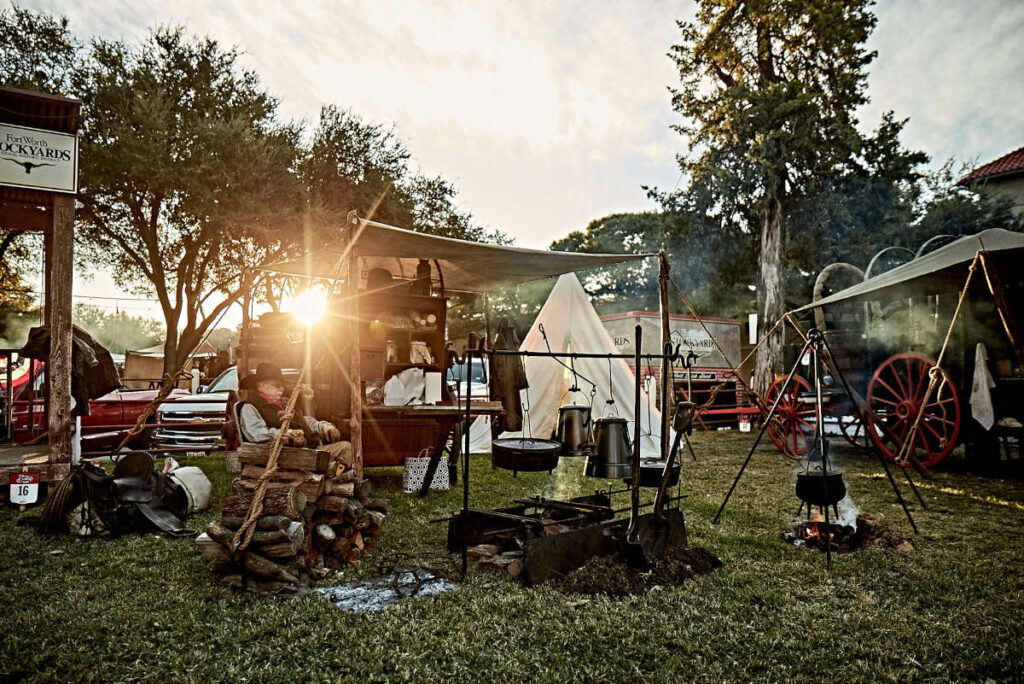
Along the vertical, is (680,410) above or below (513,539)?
above

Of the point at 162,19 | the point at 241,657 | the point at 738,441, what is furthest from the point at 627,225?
the point at 241,657

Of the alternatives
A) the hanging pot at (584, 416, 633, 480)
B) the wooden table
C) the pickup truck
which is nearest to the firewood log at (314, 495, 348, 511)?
the wooden table

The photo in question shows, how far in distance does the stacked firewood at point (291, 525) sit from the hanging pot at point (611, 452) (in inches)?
71.5

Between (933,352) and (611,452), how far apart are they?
21.1 ft

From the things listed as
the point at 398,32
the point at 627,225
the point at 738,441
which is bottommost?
the point at 738,441

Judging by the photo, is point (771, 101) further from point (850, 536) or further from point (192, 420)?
point (192, 420)

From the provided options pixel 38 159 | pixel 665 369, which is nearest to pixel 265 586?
pixel 665 369

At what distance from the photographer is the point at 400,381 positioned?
6.27m

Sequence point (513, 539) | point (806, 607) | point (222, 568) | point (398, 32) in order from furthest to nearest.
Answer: point (398, 32)
point (513, 539)
point (222, 568)
point (806, 607)

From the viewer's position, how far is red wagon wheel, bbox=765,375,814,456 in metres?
8.89

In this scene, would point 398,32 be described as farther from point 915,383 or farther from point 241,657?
point 915,383

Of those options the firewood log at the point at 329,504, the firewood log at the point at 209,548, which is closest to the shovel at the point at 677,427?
the firewood log at the point at 329,504

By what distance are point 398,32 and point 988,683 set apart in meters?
8.24

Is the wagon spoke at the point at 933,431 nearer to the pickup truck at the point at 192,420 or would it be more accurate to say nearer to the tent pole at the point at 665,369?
the tent pole at the point at 665,369
